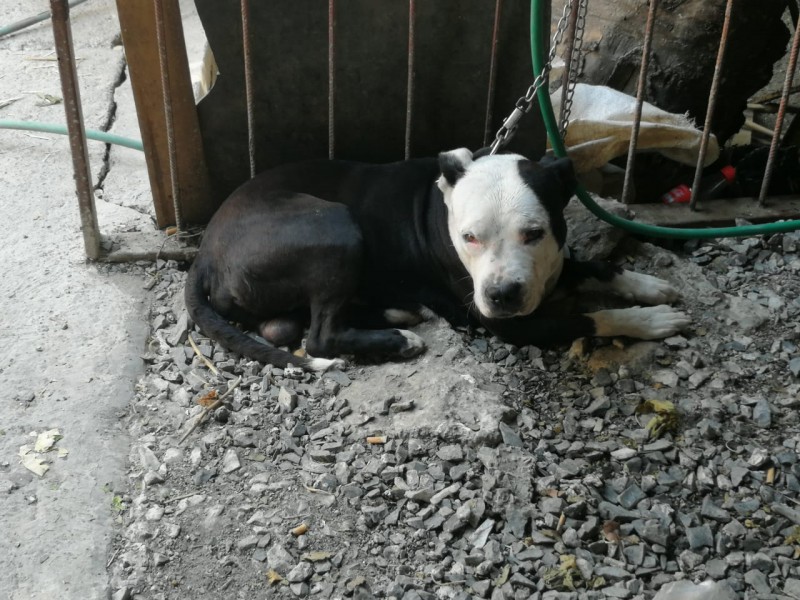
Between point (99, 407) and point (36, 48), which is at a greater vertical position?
point (36, 48)

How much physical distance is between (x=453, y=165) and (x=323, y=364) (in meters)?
1.01

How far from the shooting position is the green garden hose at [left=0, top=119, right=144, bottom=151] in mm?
5020

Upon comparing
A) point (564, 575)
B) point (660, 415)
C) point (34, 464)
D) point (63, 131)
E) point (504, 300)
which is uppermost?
point (504, 300)

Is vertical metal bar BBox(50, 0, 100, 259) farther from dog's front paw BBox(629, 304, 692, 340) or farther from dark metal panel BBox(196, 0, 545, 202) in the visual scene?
dog's front paw BBox(629, 304, 692, 340)

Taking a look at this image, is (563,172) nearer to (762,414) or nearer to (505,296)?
(505,296)

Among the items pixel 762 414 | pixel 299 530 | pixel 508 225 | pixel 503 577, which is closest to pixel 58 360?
pixel 299 530

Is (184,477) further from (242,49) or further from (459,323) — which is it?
(242,49)

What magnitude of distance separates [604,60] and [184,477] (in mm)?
3230

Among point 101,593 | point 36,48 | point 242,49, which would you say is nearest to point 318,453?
point 101,593

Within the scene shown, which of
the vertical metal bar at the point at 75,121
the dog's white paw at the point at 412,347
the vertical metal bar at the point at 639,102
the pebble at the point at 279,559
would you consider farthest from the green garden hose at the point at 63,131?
the pebble at the point at 279,559

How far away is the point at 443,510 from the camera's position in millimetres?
2822

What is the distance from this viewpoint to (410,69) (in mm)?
3953

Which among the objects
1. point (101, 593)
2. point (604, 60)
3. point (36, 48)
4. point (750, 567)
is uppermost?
point (604, 60)

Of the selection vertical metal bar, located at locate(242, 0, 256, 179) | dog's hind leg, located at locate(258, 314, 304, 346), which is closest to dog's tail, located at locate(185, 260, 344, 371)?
dog's hind leg, located at locate(258, 314, 304, 346)
